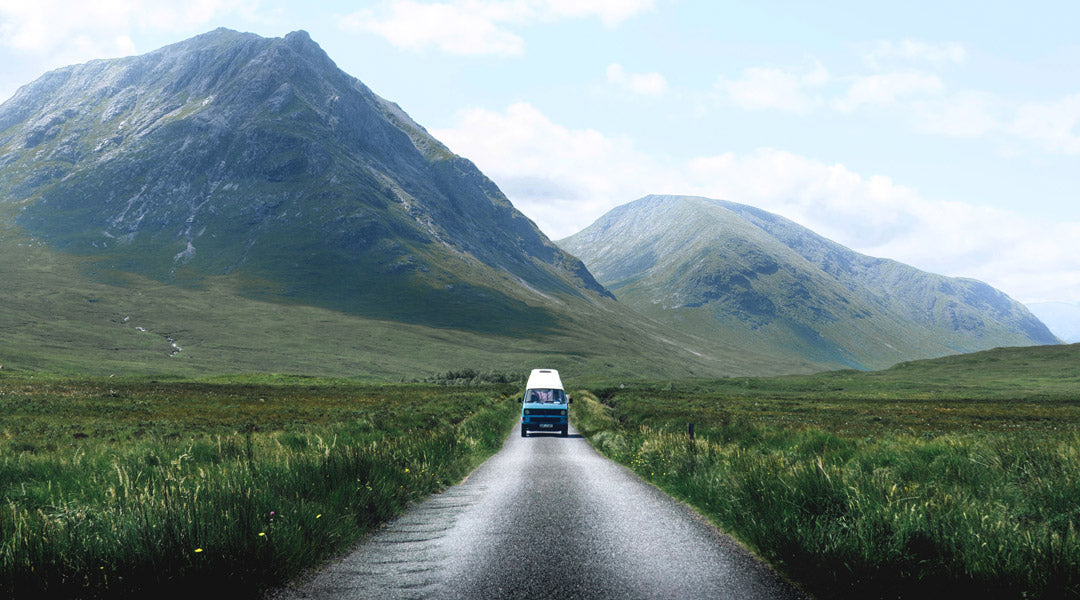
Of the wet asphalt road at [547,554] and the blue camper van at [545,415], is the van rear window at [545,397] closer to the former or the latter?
the blue camper van at [545,415]

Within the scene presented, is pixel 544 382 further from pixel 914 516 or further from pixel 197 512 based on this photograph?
pixel 197 512

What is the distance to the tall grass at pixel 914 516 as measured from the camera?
7164 mm

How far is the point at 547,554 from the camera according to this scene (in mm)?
9359

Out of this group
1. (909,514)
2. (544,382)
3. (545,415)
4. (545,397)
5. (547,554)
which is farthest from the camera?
(544,382)

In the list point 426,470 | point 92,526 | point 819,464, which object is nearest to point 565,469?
point 426,470

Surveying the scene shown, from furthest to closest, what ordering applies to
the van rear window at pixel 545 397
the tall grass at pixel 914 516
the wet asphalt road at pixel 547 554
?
the van rear window at pixel 545 397 → the wet asphalt road at pixel 547 554 → the tall grass at pixel 914 516

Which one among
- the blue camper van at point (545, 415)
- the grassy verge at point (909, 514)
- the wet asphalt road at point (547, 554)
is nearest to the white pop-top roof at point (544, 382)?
the blue camper van at point (545, 415)

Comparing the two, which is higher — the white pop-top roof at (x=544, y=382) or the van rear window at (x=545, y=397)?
the white pop-top roof at (x=544, y=382)

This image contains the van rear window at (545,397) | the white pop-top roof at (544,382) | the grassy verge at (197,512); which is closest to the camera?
the grassy verge at (197,512)

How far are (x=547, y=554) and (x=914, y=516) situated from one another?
194 inches

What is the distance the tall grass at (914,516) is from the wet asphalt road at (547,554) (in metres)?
0.58

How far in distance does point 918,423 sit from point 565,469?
41.9 m

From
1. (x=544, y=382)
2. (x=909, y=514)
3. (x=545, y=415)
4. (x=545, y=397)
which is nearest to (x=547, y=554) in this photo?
(x=909, y=514)

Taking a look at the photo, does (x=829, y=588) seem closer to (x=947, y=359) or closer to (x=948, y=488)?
(x=948, y=488)
